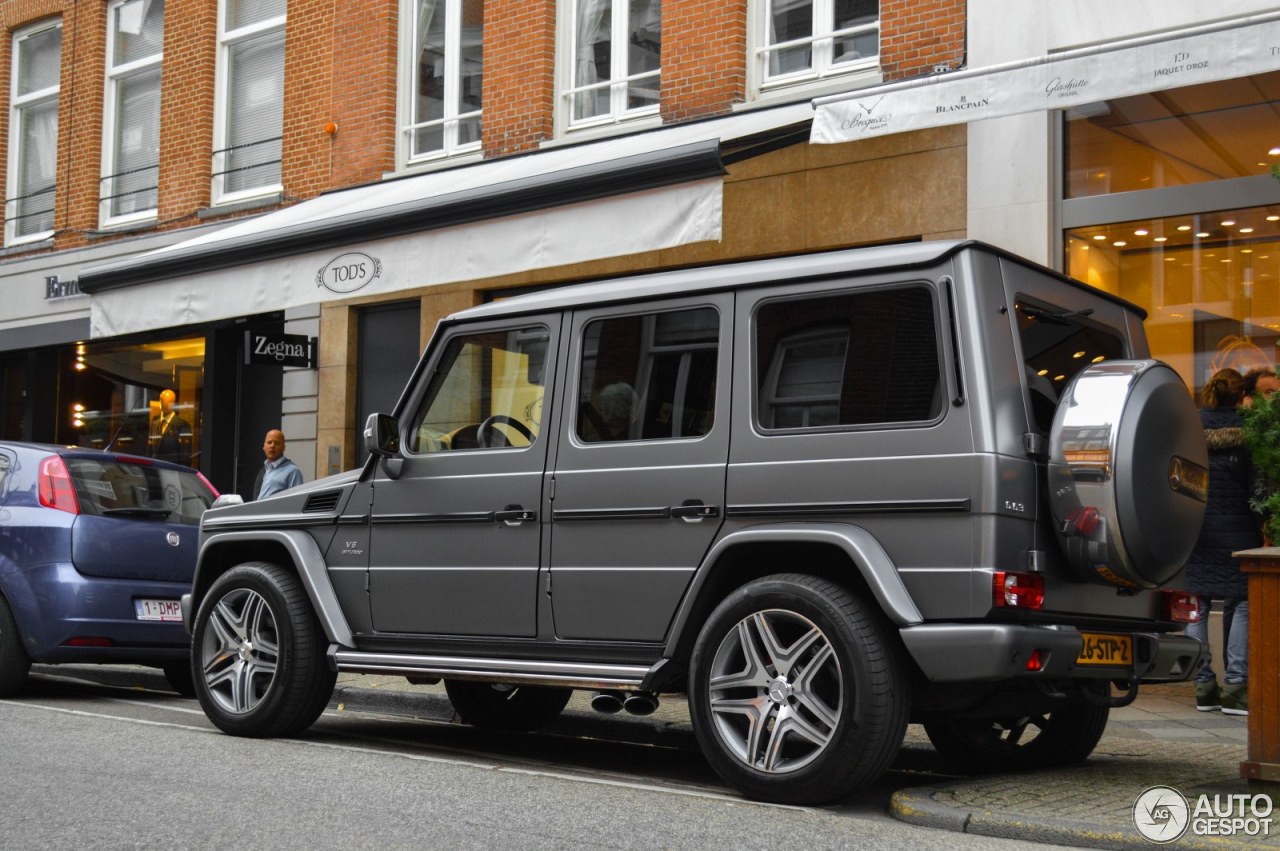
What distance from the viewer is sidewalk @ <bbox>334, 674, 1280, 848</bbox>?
5.14 m

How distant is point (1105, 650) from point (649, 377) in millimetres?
2165

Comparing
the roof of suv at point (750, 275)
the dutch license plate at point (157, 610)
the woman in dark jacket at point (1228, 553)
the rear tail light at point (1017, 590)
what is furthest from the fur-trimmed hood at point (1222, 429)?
the dutch license plate at point (157, 610)

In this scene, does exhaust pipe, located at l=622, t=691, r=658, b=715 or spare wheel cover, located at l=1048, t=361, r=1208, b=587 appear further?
exhaust pipe, located at l=622, t=691, r=658, b=715

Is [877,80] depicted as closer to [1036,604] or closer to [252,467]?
[1036,604]

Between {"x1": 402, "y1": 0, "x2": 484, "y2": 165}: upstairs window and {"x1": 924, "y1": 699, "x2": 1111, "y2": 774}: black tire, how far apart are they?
1039 centimetres

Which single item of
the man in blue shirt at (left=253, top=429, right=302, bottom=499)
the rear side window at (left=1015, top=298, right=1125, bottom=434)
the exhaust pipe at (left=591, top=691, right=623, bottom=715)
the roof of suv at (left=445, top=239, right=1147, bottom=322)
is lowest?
the exhaust pipe at (left=591, top=691, right=623, bottom=715)

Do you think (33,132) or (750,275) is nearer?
(750,275)

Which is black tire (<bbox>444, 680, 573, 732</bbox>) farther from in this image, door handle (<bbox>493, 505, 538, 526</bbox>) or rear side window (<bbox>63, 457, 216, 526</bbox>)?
rear side window (<bbox>63, 457, 216, 526</bbox>)

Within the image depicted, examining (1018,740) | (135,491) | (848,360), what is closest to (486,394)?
(848,360)

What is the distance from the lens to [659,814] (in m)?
5.52

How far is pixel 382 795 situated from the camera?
584 cm

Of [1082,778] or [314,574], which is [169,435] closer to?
[314,574]

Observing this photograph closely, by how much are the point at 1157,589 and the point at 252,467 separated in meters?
13.4

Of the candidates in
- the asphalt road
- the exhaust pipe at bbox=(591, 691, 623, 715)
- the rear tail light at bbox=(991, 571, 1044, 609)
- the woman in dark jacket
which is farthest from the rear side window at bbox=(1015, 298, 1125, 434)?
the woman in dark jacket
